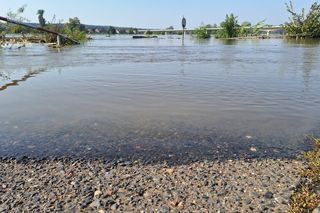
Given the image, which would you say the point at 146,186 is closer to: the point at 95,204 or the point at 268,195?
the point at 95,204

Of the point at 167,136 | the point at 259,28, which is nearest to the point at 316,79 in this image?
the point at 167,136

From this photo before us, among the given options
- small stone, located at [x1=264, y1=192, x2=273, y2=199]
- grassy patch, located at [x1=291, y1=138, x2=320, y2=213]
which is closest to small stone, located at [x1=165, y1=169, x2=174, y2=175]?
small stone, located at [x1=264, y1=192, x2=273, y2=199]

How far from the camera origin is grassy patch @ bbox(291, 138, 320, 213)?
312 cm

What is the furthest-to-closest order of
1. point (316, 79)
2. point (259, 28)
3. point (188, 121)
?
1. point (259, 28)
2. point (316, 79)
3. point (188, 121)

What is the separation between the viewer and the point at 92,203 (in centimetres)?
336

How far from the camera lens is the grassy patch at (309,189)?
10.2 ft

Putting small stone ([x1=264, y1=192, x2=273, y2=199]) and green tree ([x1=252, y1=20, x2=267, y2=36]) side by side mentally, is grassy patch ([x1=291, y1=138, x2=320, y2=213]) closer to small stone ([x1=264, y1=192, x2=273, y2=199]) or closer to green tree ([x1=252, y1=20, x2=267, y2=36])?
small stone ([x1=264, y1=192, x2=273, y2=199])

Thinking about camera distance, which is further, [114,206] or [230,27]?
[230,27]

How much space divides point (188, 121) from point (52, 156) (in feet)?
8.10

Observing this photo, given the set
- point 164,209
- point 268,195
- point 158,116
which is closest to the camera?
point 164,209

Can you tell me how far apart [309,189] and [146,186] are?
1.64 m

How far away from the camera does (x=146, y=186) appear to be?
3.69 meters

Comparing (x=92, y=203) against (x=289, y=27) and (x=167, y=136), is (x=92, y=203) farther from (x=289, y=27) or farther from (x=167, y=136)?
(x=289, y=27)

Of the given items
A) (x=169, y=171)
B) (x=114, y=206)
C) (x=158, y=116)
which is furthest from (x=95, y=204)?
(x=158, y=116)
